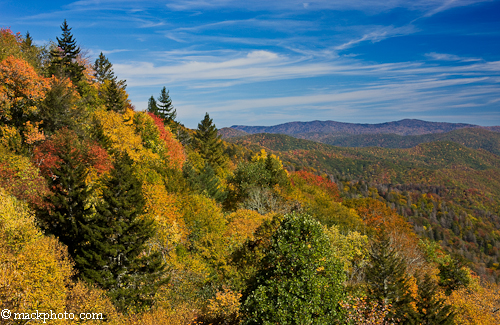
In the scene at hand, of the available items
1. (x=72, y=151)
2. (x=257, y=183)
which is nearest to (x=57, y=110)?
(x=72, y=151)

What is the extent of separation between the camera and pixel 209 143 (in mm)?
70562

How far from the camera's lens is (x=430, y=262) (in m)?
52.6

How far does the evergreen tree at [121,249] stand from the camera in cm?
2133

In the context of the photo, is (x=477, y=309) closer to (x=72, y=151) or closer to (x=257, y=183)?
(x=257, y=183)

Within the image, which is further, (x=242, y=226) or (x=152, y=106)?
(x=152, y=106)

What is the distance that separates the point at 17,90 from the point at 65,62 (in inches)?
876

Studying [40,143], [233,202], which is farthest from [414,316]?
[40,143]

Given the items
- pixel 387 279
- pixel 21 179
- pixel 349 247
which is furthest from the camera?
pixel 349 247

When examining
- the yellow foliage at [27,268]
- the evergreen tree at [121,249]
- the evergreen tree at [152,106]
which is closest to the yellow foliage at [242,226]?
the evergreen tree at [121,249]

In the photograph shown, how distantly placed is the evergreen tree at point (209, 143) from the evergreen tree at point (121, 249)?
45837mm

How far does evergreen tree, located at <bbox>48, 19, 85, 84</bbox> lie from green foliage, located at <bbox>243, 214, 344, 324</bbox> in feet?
145

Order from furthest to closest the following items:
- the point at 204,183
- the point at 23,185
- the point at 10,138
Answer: the point at 204,183
the point at 10,138
the point at 23,185

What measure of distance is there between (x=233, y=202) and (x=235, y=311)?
103 ft

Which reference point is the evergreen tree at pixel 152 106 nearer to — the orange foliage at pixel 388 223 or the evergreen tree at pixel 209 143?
the evergreen tree at pixel 209 143
